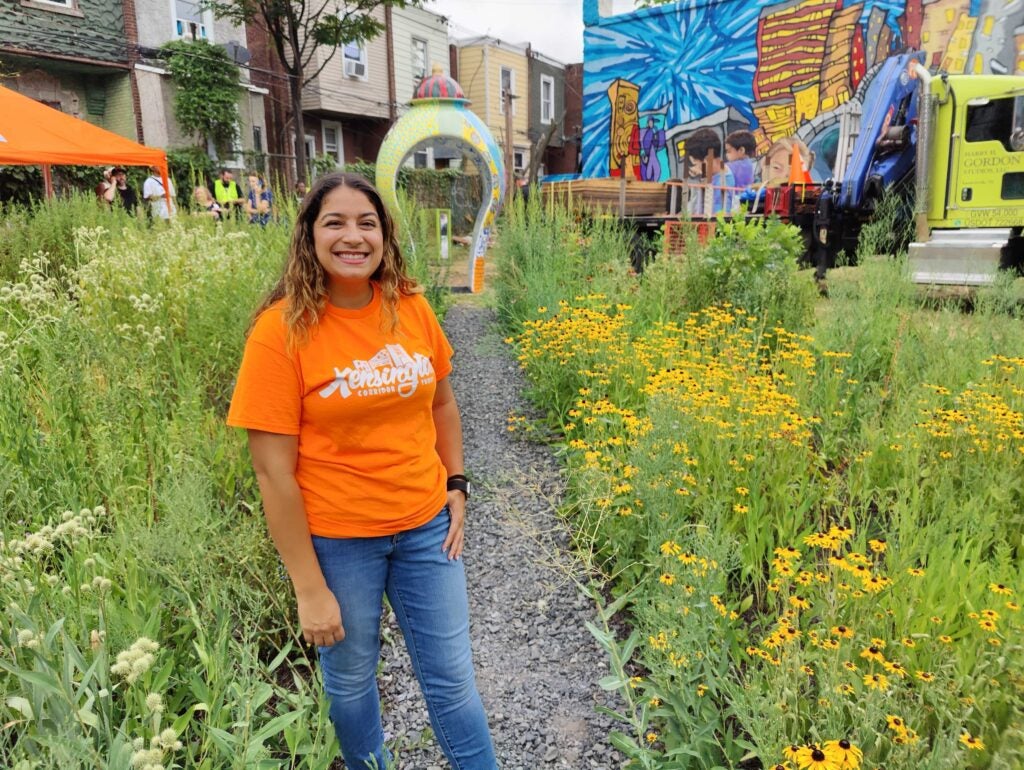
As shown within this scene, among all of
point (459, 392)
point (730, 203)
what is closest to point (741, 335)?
point (459, 392)

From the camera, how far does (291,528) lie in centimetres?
172

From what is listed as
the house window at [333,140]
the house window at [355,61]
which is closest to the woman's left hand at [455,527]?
the house window at [355,61]

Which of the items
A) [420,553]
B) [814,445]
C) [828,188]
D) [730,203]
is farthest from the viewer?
[730,203]

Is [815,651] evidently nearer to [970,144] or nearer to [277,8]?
[970,144]

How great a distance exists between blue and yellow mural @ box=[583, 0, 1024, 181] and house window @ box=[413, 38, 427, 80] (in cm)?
1190

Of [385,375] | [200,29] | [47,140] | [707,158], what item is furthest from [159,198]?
[200,29]

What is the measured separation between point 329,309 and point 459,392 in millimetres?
3686

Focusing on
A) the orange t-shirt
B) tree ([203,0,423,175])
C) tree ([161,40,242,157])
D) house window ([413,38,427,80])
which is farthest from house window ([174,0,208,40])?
the orange t-shirt

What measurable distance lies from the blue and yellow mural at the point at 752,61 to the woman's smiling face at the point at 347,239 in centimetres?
1418

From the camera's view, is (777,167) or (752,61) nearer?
(752,61)

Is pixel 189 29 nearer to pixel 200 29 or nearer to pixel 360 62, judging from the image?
pixel 200 29

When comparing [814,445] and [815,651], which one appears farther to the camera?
[814,445]

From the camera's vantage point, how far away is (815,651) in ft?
6.74

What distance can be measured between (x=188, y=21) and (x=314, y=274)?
21760 mm
